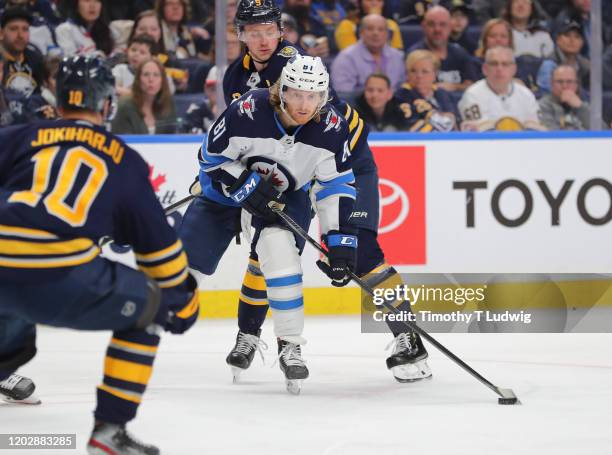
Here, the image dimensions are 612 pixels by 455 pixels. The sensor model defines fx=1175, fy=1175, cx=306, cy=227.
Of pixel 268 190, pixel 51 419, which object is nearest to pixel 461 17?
pixel 268 190

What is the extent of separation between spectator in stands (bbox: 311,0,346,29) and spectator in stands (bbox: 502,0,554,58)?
0.94 metres

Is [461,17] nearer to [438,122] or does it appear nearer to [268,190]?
[438,122]

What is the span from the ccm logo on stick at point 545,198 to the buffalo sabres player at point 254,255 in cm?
145

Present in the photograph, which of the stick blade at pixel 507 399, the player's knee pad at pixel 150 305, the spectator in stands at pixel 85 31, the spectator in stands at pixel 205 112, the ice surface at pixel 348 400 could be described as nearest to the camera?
the player's knee pad at pixel 150 305

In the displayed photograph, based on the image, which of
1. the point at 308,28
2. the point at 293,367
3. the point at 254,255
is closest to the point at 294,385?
the point at 293,367

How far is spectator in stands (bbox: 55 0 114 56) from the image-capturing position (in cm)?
608

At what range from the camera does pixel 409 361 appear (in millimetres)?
4133

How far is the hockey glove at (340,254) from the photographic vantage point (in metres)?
3.89

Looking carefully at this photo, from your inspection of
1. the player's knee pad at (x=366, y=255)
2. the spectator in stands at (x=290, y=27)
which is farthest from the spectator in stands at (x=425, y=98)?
the player's knee pad at (x=366, y=255)

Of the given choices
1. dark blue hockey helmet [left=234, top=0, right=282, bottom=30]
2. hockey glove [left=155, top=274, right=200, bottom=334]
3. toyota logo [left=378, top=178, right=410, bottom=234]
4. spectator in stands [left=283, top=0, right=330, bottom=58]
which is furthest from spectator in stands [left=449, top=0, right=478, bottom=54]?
hockey glove [left=155, top=274, right=200, bottom=334]

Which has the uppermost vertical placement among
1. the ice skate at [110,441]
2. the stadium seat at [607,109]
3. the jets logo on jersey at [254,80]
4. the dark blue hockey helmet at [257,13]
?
the dark blue hockey helmet at [257,13]

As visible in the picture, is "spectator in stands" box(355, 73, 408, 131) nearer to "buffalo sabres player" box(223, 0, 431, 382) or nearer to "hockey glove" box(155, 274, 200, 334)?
"buffalo sabres player" box(223, 0, 431, 382)

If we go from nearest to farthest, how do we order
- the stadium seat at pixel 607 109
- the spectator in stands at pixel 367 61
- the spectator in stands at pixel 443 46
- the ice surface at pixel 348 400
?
the ice surface at pixel 348 400
the stadium seat at pixel 607 109
the spectator in stands at pixel 367 61
the spectator in stands at pixel 443 46

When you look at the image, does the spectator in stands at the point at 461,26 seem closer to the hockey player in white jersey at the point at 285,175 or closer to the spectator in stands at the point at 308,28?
the spectator in stands at the point at 308,28
